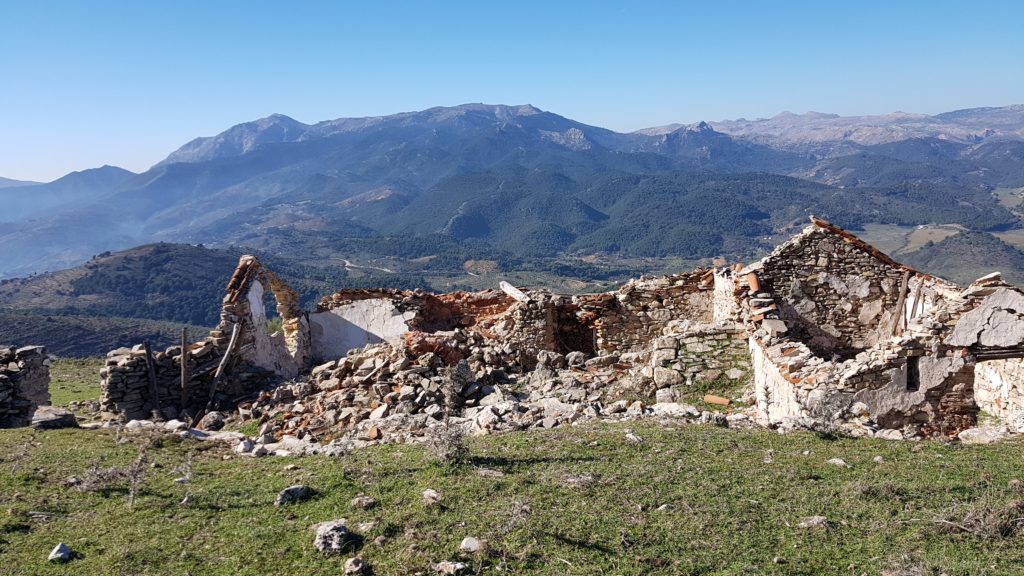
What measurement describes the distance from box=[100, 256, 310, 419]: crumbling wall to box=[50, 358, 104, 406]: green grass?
4086 millimetres

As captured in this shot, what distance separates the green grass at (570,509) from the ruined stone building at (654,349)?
5.77ft

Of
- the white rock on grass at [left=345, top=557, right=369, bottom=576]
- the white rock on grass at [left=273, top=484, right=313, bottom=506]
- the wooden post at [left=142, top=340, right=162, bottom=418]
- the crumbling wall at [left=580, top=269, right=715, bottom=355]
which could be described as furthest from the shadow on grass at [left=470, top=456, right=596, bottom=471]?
the wooden post at [left=142, top=340, right=162, bottom=418]

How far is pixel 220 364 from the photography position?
1457cm

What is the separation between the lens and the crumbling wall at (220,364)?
13609mm

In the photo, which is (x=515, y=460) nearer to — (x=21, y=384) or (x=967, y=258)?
(x=21, y=384)

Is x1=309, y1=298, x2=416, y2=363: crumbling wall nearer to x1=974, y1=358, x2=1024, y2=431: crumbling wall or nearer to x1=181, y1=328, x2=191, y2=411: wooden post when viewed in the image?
x1=181, y1=328, x2=191, y2=411: wooden post

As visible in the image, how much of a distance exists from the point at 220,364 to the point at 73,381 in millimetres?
11078

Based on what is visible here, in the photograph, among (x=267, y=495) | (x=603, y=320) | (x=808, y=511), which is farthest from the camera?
(x=603, y=320)

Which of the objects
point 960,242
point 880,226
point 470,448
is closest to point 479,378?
point 470,448

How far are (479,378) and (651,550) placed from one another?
7213 millimetres

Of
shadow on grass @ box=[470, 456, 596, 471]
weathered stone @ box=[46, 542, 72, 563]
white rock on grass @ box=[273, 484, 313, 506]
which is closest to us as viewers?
weathered stone @ box=[46, 542, 72, 563]

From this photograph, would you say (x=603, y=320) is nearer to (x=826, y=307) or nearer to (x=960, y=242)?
(x=826, y=307)

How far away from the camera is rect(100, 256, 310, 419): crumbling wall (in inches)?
536

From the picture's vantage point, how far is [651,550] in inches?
214
